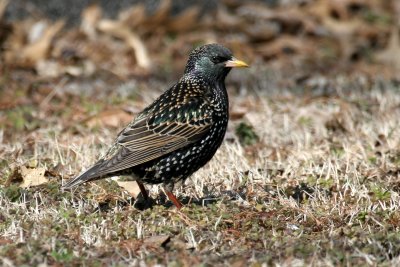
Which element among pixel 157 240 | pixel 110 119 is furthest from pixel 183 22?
pixel 157 240

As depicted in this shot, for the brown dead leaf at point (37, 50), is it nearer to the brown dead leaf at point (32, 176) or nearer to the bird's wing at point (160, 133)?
the brown dead leaf at point (32, 176)

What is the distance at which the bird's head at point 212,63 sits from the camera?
657 centimetres

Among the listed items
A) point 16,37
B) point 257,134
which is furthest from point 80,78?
point 257,134

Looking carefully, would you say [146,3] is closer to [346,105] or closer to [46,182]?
[346,105]

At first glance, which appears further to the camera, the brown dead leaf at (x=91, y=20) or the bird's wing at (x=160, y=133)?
the brown dead leaf at (x=91, y=20)

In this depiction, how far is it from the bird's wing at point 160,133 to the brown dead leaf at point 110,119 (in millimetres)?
2248

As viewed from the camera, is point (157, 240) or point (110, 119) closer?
point (157, 240)

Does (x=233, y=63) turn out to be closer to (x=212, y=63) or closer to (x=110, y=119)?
(x=212, y=63)

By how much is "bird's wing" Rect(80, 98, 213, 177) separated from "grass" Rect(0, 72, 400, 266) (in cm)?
32

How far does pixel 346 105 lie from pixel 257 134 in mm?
1107

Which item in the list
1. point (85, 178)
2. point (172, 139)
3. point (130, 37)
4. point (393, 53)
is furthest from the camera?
point (393, 53)

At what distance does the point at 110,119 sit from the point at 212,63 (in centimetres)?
218

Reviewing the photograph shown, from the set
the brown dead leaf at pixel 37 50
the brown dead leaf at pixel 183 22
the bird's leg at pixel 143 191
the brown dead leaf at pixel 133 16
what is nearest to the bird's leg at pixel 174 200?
the bird's leg at pixel 143 191

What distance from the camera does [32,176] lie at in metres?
6.30
